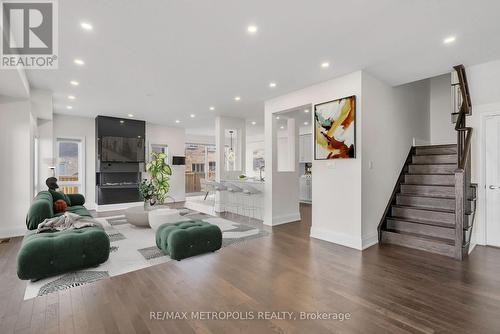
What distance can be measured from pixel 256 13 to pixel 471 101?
4.20m

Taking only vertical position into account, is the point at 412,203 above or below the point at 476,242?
above

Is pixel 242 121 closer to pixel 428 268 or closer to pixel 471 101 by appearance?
pixel 471 101

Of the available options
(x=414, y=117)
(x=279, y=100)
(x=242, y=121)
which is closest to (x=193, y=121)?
(x=242, y=121)

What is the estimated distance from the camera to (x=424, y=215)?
4.26 metres

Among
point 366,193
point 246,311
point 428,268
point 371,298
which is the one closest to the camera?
point 246,311

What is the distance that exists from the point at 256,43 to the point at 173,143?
23.3 feet

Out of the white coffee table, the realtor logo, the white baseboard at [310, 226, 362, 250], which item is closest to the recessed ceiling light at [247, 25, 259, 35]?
the realtor logo

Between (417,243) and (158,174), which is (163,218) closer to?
(158,174)

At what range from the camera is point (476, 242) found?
4.14 metres

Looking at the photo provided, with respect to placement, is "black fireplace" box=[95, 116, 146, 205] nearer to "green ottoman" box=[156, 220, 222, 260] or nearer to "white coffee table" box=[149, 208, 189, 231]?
"white coffee table" box=[149, 208, 189, 231]

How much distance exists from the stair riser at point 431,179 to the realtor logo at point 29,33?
242 inches

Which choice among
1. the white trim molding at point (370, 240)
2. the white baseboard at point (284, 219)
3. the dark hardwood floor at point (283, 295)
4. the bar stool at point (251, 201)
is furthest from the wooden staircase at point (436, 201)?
the bar stool at point (251, 201)

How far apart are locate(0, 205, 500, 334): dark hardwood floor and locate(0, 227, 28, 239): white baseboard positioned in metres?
1.49

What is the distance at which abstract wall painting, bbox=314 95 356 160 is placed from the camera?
405 centimetres
